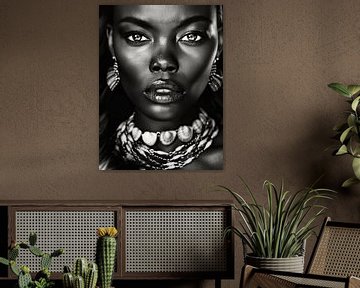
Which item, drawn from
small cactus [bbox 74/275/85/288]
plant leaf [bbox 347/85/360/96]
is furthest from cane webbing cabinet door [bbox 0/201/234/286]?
small cactus [bbox 74/275/85/288]

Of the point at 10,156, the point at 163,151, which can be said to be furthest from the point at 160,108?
the point at 10,156

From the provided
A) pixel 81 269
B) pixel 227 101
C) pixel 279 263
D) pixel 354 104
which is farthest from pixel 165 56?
pixel 81 269

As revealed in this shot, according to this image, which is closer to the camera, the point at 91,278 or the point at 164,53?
the point at 91,278

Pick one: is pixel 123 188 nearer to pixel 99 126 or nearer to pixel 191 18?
pixel 99 126

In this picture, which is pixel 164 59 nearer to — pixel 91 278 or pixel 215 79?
pixel 215 79

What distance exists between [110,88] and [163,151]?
1.93ft

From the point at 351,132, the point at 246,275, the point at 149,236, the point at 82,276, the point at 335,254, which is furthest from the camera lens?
the point at 351,132

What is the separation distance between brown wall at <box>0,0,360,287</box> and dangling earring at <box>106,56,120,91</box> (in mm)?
92

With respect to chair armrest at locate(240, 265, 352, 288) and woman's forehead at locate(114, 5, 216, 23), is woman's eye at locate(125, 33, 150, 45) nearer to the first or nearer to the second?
woman's forehead at locate(114, 5, 216, 23)

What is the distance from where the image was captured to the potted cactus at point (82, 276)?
11.7 feet

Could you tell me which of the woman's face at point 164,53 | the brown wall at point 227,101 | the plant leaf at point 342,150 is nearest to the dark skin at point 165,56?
the woman's face at point 164,53

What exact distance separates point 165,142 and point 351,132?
1.30 meters

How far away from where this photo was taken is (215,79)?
18.1ft

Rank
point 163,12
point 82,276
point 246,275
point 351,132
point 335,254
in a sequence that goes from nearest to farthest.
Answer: point 82,276 < point 246,275 < point 335,254 < point 351,132 < point 163,12
